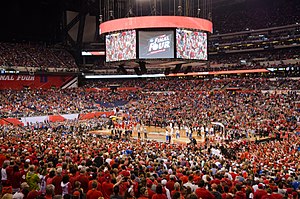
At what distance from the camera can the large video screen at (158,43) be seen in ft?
72.5

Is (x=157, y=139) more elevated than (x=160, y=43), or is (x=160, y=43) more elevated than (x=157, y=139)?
(x=160, y=43)

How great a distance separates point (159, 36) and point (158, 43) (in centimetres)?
51

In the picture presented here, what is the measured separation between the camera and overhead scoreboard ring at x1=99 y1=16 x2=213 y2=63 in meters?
21.6

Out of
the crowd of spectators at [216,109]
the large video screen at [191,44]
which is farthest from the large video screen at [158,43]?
the crowd of spectators at [216,109]

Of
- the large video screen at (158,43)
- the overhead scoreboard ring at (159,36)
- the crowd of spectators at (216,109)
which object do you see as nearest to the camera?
the overhead scoreboard ring at (159,36)

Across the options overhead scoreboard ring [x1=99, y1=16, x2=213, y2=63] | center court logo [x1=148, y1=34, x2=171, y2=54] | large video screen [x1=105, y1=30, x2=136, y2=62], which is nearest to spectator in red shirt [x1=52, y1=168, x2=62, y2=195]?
overhead scoreboard ring [x1=99, y1=16, x2=213, y2=63]

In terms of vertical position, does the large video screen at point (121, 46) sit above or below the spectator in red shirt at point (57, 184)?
above

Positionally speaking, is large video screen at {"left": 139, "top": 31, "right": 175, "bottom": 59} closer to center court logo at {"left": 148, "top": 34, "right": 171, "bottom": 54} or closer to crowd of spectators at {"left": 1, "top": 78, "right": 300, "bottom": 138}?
center court logo at {"left": 148, "top": 34, "right": 171, "bottom": 54}

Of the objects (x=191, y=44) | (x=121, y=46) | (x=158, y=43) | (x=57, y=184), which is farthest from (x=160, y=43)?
(x=57, y=184)

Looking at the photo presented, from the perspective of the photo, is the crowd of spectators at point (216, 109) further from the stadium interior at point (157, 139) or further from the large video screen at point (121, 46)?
the large video screen at point (121, 46)

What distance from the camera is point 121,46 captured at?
907 inches

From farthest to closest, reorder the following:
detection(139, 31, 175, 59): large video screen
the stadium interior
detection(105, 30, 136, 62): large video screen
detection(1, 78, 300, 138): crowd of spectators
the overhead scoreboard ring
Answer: detection(1, 78, 300, 138): crowd of spectators, detection(105, 30, 136, 62): large video screen, detection(139, 31, 175, 59): large video screen, the overhead scoreboard ring, the stadium interior

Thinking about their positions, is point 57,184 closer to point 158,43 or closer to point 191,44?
point 158,43

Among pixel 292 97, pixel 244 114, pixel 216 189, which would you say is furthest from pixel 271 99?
pixel 216 189
